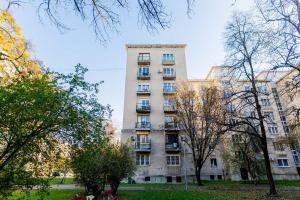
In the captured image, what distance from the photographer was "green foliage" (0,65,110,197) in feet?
21.9

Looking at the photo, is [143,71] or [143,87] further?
[143,71]

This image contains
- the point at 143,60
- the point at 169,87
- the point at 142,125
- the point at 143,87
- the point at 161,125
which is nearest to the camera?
the point at 142,125

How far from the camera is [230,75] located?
16.5 metres

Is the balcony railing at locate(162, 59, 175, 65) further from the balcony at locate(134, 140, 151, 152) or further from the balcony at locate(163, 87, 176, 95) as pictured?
the balcony at locate(134, 140, 151, 152)

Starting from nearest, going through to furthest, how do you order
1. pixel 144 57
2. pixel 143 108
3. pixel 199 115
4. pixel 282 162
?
pixel 199 115
pixel 143 108
pixel 282 162
pixel 144 57

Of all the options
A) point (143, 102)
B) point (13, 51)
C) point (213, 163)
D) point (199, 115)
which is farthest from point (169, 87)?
point (13, 51)

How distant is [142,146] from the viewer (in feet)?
109

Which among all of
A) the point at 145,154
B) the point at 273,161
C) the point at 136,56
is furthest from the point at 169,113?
the point at 273,161

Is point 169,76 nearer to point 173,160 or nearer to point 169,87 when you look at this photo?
point 169,87

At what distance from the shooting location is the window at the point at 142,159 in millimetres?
32719

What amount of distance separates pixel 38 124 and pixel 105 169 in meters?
7.94

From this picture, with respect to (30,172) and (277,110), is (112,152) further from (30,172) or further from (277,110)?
(277,110)

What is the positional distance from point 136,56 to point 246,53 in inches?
1008

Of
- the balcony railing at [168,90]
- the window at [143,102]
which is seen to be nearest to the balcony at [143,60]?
the balcony railing at [168,90]
